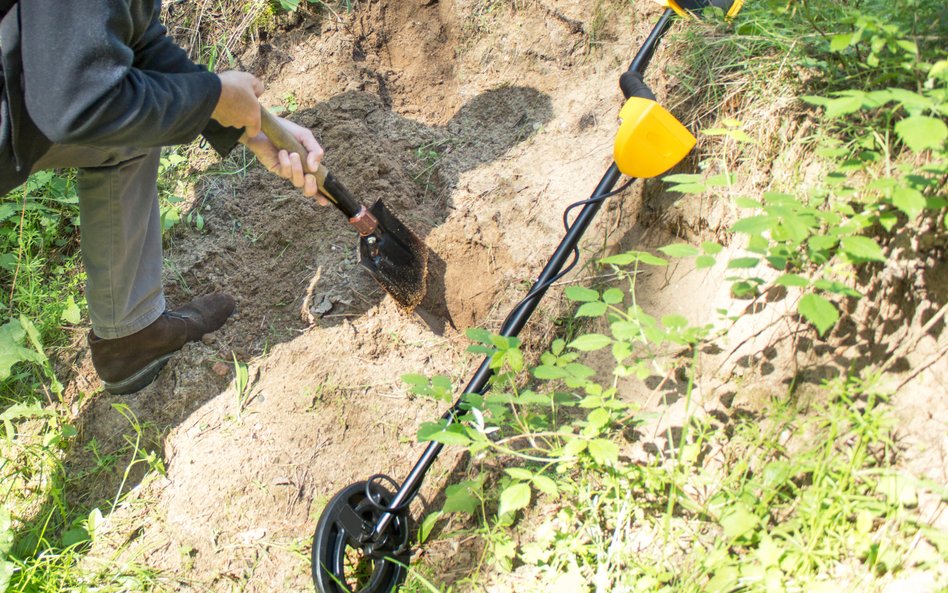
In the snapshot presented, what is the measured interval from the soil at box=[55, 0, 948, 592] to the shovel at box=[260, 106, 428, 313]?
3.0 inches

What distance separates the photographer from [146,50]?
1862 mm

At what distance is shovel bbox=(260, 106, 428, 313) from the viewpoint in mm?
2266

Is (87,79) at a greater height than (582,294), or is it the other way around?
(87,79)

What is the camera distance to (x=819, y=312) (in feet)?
4.34

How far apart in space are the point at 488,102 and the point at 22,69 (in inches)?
71.4

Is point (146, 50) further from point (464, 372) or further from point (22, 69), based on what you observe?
point (464, 372)

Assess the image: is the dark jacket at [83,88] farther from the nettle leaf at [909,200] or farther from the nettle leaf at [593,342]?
the nettle leaf at [909,200]

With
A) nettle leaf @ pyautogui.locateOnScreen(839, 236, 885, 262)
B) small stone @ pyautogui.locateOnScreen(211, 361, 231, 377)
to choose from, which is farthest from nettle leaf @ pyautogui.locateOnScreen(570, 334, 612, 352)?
small stone @ pyautogui.locateOnScreen(211, 361, 231, 377)

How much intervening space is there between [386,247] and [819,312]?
1423 millimetres

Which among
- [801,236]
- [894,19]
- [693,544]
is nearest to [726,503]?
[693,544]

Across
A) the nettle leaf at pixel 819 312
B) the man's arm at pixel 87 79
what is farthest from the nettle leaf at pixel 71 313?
the nettle leaf at pixel 819 312

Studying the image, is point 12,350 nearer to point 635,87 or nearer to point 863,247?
point 635,87

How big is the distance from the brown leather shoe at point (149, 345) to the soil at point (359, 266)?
0.15 feet

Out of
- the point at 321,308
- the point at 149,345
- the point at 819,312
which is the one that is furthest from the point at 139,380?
the point at 819,312
